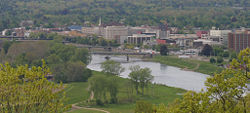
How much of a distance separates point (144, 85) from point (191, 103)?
15.8 meters

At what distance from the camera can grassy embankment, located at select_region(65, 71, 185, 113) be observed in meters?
18.6

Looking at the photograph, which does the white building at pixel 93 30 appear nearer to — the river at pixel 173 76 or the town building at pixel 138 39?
the town building at pixel 138 39

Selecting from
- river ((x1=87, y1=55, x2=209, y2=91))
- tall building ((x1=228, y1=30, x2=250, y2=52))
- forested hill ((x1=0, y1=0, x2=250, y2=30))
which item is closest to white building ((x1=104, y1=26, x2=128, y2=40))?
forested hill ((x1=0, y1=0, x2=250, y2=30))

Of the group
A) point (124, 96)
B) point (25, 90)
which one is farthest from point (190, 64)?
point (25, 90)

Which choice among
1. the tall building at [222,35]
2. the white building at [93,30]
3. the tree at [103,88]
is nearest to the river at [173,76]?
the tree at [103,88]

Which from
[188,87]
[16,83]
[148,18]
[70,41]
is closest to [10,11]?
[148,18]

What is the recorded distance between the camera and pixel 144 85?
22016 mm

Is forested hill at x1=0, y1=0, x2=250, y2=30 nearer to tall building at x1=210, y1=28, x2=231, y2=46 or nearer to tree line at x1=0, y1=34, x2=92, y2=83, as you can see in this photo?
tall building at x1=210, y1=28, x2=231, y2=46

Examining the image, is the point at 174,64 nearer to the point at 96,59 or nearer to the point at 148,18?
the point at 96,59

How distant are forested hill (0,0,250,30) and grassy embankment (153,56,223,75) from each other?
25.3 meters

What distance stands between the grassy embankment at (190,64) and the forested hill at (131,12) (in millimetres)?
25294

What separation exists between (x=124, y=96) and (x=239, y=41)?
21700 mm

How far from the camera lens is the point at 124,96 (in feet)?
68.7

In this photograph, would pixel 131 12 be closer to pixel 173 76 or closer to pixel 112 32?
pixel 112 32
